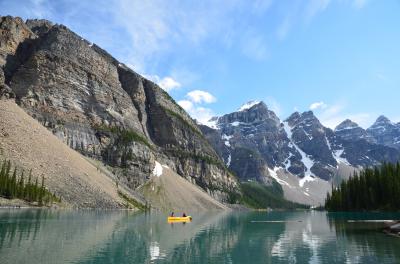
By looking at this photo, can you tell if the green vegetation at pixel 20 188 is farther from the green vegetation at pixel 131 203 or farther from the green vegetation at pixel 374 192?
the green vegetation at pixel 374 192

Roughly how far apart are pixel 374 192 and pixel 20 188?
121m

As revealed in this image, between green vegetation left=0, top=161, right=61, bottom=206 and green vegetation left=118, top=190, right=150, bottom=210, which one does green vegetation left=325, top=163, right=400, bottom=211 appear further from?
green vegetation left=0, top=161, right=61, bottom=206

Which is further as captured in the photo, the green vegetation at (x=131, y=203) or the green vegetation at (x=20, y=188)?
the green vegetation at (x=131, y=203)

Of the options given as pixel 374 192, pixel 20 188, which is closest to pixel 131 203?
pixel 20 188

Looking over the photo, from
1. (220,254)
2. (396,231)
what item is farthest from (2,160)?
(396,231)

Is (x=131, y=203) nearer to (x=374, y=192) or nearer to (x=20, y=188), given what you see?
(x=20, y=188)

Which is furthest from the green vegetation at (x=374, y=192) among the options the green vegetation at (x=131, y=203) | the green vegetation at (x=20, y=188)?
the green vegetation at (x=20, y=188)

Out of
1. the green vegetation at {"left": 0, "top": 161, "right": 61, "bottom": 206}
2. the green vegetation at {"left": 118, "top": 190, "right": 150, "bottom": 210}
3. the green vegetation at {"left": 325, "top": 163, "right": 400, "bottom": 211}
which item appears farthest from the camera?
the green vegetation at {"left": 118, "top": 190, "right": 150, "bottom": 210}

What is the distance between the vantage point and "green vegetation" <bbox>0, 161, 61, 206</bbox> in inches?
4385

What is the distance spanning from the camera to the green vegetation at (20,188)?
111375 mm


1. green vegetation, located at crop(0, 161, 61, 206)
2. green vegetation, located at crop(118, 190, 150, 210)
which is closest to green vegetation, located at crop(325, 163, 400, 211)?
green vegetation, located at crop(118, 190, 150, 210)

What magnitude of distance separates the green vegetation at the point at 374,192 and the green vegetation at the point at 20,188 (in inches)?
4388

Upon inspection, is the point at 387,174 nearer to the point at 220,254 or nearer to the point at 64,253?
the point at 220,254

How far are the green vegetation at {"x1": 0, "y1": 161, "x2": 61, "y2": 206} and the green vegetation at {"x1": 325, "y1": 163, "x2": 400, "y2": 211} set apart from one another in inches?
4388
